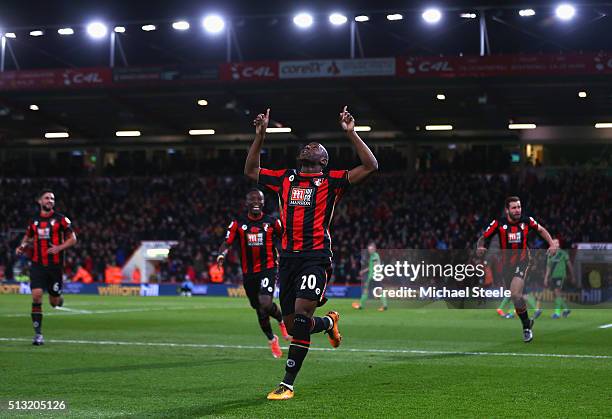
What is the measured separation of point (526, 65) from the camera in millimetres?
35938

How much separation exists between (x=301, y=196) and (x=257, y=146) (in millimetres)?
679

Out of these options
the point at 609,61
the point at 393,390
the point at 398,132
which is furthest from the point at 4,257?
the point at 393,390

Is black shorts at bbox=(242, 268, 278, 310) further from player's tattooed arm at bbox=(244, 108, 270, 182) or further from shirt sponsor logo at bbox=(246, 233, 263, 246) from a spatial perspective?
player's tattooed arm at bbox=(244, 108, 270, 182)

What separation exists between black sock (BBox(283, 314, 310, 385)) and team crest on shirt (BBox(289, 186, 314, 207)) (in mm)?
1113

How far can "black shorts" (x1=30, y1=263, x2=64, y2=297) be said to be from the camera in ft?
51.2

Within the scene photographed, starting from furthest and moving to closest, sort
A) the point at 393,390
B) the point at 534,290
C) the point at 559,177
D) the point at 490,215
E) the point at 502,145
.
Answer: the point at 502,145 → the point at 559,177 → the point at 490,215 → the point at 534,290 → the point at 393,390

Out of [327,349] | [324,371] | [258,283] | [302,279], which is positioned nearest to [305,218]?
[302,279]

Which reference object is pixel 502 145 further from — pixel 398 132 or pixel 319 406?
pixel 319 406

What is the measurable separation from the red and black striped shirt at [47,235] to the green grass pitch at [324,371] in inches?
56.9

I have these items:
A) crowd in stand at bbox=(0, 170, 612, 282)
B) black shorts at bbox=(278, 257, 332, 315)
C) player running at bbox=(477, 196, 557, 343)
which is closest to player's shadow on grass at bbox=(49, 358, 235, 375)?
black shorts at bbox=(278, 257, 332, 315)

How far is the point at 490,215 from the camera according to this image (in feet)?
137

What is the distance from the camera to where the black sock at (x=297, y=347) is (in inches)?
344

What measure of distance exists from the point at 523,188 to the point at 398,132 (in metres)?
10.1

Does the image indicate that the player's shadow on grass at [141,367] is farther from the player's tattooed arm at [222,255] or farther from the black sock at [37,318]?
the black sock at [37,318]
